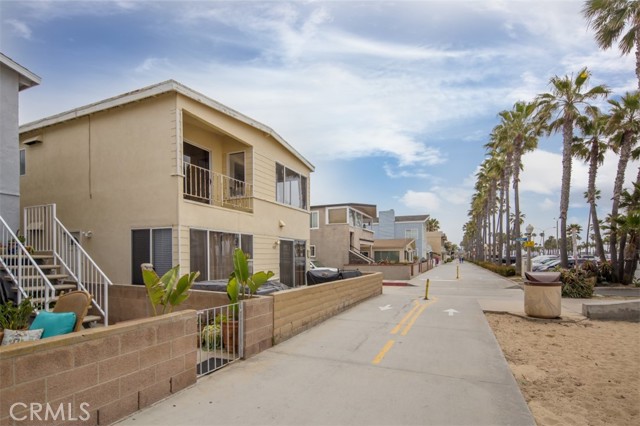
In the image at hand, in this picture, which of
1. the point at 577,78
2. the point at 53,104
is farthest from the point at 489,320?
the point at 577,78

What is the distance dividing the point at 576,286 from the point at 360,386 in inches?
619

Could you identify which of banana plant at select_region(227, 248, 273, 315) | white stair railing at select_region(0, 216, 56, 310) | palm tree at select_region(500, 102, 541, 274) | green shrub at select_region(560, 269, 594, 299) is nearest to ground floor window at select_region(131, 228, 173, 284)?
white stair railing at select_region(0, 216, 56, 310)

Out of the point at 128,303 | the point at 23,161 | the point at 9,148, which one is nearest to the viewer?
the point at 9,148

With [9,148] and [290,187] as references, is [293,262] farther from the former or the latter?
[9,148]

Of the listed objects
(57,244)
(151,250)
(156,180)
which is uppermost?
(156,180)

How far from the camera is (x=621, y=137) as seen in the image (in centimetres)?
2216

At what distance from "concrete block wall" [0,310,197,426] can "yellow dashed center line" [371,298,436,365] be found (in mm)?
3383

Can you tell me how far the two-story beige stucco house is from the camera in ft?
33.8

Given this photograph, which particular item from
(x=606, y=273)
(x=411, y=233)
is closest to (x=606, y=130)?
(x=606, y=273)

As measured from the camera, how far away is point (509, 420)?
4531 millimetres

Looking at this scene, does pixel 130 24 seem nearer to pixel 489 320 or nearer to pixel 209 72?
pixel 209 72

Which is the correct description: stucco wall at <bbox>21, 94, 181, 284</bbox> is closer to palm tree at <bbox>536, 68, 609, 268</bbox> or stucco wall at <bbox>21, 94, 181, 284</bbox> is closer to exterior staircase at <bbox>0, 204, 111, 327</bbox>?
exterior staircase at <bbox>0, 204, 111, 327</bbox>

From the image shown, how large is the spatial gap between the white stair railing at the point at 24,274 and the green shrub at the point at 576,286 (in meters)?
18.8

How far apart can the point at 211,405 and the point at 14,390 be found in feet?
6.98
